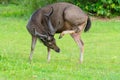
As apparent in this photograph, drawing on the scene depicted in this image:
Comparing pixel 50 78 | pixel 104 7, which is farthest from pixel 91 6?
pixel 50 78

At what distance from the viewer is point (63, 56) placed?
14102 mm

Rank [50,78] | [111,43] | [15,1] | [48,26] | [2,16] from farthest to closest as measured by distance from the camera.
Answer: [15,1], [2,16], [111,43], [48,26], [50,78]

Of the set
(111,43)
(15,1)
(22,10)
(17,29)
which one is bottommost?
(15,1)

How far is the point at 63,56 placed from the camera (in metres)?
14.1

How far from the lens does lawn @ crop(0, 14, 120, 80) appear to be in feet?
29.3

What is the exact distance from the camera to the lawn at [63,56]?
8.94 metres

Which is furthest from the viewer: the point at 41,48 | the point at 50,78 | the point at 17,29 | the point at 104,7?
the point at 104,7

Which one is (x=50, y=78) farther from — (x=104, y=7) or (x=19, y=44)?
(x=104, y=7)

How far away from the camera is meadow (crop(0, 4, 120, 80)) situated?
8945 millimetres

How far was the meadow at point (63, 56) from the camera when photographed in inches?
352

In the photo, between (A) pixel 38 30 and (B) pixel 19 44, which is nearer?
(A) pixel 38 30

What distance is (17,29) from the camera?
21.1 meters

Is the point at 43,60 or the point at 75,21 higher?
the point at 75,21

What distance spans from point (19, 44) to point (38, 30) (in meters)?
4.39
